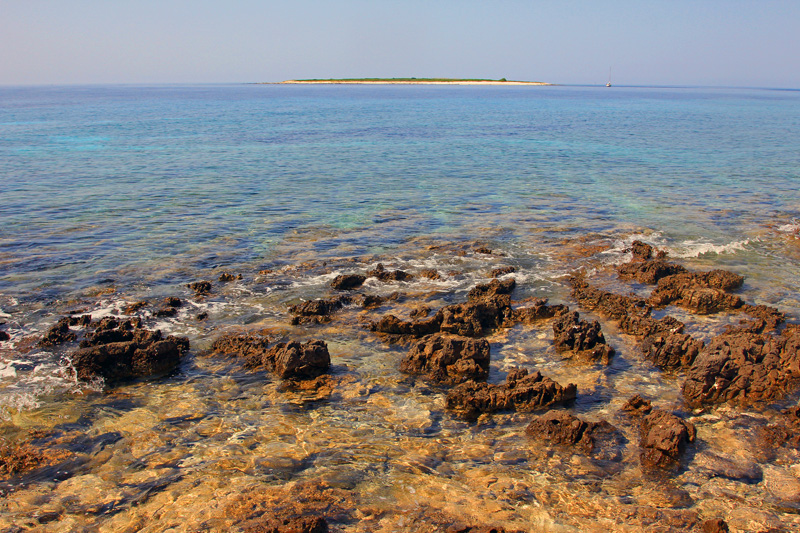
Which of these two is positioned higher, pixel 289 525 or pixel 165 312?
pixel 165 312

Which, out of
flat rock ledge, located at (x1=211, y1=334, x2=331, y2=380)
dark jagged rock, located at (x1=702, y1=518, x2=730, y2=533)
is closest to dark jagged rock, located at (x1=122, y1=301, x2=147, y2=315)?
Answer: flat rock ledge, located at (x1=211, y1=334, x2=331, y2=380)

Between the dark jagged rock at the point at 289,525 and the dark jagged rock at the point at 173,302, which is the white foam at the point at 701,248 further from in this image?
the dark jagged rock at the point at 289,525

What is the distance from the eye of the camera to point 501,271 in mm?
17406

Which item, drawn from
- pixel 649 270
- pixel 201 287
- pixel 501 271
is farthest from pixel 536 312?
pixel 201 287

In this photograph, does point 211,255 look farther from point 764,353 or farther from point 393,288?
point 764,353

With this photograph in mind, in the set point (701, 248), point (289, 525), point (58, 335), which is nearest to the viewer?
point (289, 525)

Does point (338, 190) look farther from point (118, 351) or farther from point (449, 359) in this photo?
point (449, 359)

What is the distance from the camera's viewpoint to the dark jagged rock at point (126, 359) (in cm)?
1140

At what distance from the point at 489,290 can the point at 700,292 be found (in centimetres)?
561

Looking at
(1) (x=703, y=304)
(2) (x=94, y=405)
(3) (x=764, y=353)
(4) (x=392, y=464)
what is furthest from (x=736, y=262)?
(2) (x=94, y=405)

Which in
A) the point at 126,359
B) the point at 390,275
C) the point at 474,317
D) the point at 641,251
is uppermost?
the point at 641,251

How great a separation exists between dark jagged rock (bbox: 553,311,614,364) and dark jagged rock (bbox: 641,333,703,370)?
95 cm

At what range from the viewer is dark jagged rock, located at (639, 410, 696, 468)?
28.6 ft

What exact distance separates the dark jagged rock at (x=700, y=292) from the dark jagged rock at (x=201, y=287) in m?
12.4
